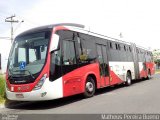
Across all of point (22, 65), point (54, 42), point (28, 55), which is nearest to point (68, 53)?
point (54, 42)

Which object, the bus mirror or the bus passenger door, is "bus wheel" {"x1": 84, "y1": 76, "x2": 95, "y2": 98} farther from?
the bus mirror

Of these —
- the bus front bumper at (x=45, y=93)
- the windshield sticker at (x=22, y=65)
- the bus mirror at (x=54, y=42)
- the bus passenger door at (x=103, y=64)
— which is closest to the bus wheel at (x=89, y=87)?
the bus passenger door at (x=103, y=64)

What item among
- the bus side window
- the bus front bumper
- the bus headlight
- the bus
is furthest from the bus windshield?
the bus side window

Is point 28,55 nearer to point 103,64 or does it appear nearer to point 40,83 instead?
point 40,83

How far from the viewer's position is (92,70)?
13.4 metres

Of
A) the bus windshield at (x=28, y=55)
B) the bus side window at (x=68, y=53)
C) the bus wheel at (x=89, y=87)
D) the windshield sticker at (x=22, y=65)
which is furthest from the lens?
the bus wheel at (x=89, y=87)

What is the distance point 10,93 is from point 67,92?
2.10 metres

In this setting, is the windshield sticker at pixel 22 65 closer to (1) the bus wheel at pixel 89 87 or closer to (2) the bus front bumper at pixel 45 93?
(2) the bus front bumper at pixel 45 93

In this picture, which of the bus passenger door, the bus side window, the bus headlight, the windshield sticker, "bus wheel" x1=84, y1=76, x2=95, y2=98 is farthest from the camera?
the bus passenger door

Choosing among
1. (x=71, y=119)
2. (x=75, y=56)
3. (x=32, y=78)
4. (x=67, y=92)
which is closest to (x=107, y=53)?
(x=75, y=56)

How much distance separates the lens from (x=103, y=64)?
48.6 feet

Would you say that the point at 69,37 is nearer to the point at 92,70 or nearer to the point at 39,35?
the point at 39,35

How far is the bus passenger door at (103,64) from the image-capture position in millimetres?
14503

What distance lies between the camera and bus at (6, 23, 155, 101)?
10445 millimetres
